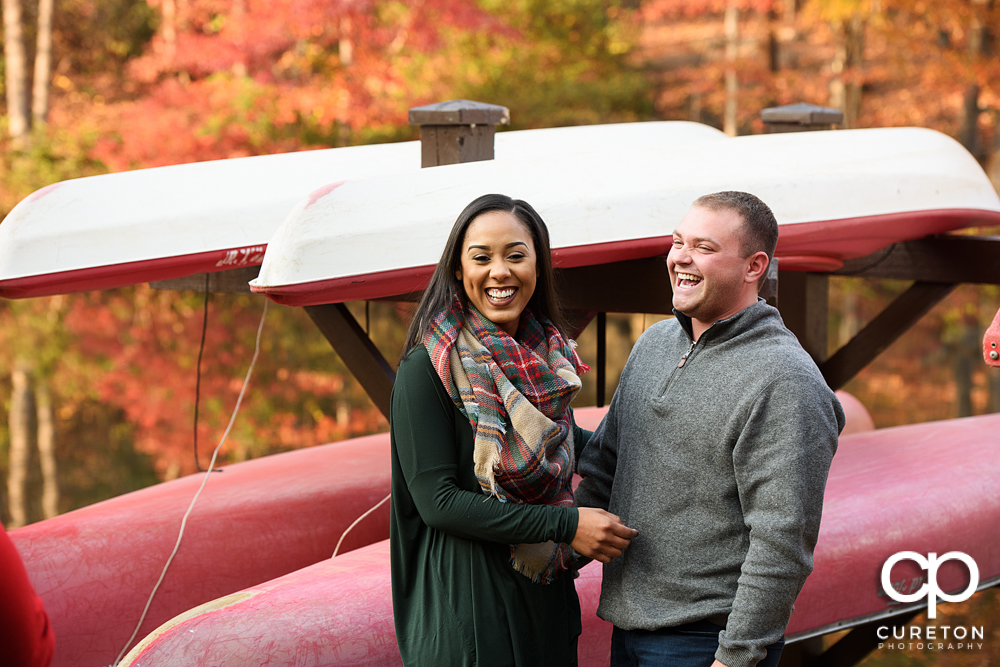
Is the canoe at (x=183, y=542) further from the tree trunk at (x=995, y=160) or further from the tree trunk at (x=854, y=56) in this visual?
the tree trunk at (x=854, y=56)

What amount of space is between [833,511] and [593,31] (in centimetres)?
1358

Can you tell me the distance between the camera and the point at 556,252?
2977 millimetres

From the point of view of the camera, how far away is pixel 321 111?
39.8 ft

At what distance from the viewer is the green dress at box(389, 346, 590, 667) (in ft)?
5.12

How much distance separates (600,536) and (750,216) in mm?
598

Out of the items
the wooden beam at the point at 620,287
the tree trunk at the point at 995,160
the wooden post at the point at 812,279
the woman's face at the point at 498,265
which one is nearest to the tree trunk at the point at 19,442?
the wooden beam at the point at 620,287

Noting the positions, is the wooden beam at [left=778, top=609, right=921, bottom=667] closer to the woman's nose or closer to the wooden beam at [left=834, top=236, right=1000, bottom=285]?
the wooden beam at [left=834, top=236, right=1000, bottom=285]

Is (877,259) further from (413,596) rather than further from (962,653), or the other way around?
(413,596)

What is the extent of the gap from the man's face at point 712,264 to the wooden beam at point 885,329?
8.70 ft

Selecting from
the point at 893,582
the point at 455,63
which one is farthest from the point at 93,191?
the point at 455,63

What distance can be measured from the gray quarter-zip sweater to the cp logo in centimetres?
174

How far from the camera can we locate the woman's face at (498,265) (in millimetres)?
1636

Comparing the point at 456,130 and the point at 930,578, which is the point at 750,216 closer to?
the point at 456,130

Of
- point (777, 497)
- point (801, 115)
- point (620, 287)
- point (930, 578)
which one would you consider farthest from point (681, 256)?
point (801, 115)
